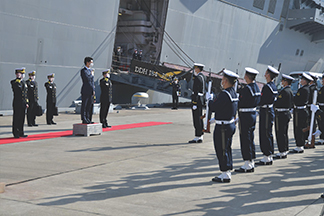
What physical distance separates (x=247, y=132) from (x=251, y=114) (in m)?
0.29

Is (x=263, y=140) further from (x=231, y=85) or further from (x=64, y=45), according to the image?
(x=64, y=45)

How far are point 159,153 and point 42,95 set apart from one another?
375 inches

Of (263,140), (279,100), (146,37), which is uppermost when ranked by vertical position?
(146,37)

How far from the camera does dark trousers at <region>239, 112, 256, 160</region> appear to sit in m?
6.14

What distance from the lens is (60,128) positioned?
35.7 ft

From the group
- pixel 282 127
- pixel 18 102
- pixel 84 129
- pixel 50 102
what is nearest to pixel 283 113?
pixel 282 127

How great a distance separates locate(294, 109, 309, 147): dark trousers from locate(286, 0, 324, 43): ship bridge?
876 inches

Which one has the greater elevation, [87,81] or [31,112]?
[87,81]

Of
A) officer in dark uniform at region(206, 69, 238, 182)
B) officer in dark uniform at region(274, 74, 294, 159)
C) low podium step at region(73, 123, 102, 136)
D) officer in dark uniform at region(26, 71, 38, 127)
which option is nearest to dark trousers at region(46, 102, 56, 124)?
officer in dark uniform at region(26, 71, 38, 127)

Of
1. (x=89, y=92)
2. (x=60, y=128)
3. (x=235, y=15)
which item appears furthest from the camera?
(x=235, y=15)

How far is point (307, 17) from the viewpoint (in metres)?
28.8

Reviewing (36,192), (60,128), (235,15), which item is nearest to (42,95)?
(60,128)

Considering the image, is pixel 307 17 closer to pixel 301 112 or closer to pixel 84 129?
pixel 301 112

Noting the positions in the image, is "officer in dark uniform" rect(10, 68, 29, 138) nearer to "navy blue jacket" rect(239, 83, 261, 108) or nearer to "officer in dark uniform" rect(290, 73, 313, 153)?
"navy blue jacket" rect(239, 83, 261, 108)
